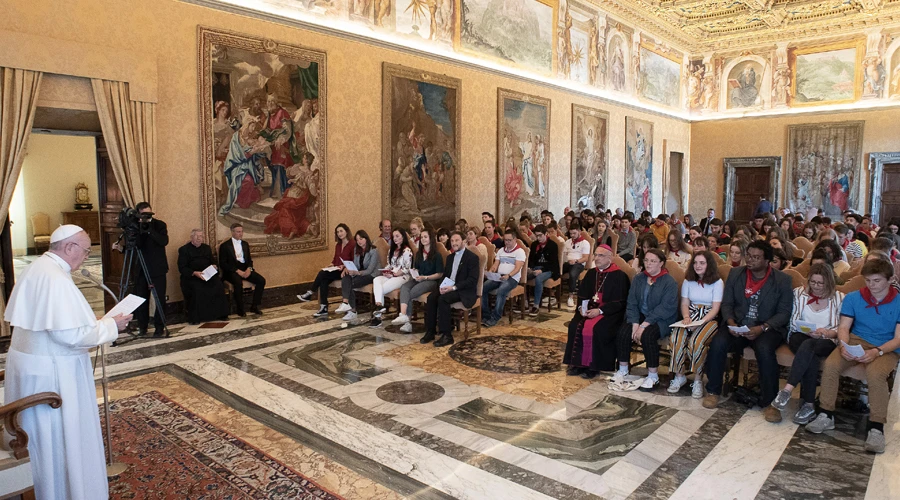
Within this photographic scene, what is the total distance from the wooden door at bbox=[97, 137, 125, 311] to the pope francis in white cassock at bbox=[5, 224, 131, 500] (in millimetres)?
5950

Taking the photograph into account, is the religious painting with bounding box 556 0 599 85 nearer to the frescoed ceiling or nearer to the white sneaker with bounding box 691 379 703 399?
the frescoed ceiling

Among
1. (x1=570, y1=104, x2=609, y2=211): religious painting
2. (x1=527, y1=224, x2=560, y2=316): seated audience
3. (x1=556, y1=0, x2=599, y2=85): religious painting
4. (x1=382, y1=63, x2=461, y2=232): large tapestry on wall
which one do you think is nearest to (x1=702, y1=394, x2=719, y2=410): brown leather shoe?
(x1=527, y1=224, x2=560, y2=316): seated audience

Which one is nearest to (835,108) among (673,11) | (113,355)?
(673,11)

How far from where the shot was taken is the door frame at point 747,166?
68.1 ft

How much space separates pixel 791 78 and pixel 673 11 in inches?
209

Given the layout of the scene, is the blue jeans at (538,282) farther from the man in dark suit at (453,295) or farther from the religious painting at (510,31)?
the religious painting at (510,31)

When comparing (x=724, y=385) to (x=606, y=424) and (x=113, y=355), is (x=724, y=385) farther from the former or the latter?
(x=113, y=355)

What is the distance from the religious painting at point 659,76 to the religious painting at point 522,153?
20.1 feet

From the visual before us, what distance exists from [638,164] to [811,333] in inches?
610

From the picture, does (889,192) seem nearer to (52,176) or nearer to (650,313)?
(650,313)

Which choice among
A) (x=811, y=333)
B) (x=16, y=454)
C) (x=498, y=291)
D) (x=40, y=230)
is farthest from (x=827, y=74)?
(x=40, y=230)

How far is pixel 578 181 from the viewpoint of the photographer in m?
16.9

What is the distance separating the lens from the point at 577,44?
16406 millimetres

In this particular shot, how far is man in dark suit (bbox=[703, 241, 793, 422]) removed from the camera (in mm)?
5109
